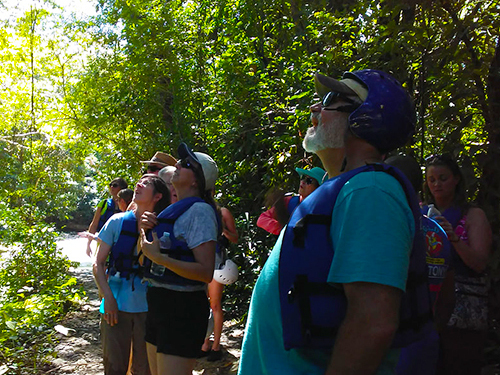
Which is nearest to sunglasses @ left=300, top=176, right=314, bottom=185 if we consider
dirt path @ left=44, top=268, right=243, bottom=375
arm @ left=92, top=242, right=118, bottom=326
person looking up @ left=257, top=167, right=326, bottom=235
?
person looking up @ left=257, top=167, right=326, bottom=235

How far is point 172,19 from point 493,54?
21.4ft

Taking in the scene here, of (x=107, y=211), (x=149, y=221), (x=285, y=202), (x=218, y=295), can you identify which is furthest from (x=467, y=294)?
(x=107, y=211)

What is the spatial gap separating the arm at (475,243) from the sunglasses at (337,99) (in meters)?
1.73

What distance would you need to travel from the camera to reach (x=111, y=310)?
13.6 feet

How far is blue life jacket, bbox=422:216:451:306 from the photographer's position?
2.80m

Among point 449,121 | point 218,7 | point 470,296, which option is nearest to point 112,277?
point 470,296

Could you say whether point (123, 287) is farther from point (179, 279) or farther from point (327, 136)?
point (327, 136)

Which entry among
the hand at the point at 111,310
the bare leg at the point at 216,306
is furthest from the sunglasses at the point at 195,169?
the bare leg at the point at 216,306

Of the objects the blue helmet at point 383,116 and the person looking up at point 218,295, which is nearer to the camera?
the blue helmet at point 383,116

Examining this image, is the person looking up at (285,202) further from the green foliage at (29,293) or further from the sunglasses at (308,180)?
the green foliage at (29,293)

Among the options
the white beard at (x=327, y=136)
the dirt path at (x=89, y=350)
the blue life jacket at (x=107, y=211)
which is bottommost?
the dirt path at (x=89, y=350)

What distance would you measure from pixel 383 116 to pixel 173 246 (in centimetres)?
209

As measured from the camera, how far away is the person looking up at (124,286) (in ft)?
13.7

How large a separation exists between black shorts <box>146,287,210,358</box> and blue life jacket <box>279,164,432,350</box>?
77.8 inches
